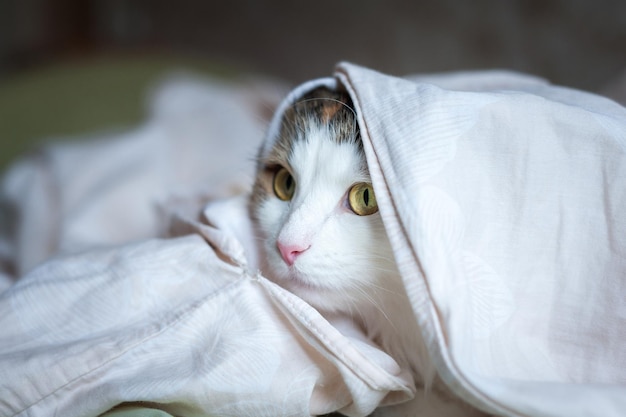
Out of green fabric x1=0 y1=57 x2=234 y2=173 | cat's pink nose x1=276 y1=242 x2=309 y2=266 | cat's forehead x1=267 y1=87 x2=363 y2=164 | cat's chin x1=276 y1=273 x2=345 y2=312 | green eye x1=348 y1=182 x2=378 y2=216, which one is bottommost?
cat's chin x1=276 y1=273 x2=345 y2=312

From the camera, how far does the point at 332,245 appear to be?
2.27 ft

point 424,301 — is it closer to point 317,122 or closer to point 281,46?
point 317,122

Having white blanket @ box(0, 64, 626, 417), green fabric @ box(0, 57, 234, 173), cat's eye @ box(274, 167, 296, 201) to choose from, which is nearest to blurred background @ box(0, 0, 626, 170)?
green fabric @ box(0, 57, 234, 173)

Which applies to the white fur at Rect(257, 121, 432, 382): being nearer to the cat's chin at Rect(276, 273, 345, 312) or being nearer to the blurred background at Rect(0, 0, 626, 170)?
the cat's chin at Rect(276, 273, 345, 312)

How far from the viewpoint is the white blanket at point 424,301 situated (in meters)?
0.59

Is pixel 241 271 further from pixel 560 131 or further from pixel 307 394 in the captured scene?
pixel 560 131

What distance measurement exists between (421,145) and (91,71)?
5.76 ft

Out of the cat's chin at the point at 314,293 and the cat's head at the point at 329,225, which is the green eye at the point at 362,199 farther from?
the cat's chin at the point at 314,293

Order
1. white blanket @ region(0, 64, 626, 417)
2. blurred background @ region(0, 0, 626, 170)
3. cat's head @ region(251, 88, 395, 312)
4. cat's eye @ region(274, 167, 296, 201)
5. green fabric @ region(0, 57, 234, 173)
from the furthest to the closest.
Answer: green fabric @ region(0, 57, 234, 173)
blurred background @ region(0, 0, 626, 170)
cat's eye @ region(274, 167, 296, 201)
cat's head @ region(251, 88, 395, 312)
white blanket @ region(0, 64, 626, 417)

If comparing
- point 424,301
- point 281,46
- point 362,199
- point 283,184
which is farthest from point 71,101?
point 424,301

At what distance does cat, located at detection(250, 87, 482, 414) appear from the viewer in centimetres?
69

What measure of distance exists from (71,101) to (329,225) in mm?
1508

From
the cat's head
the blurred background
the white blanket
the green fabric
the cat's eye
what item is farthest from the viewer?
the green fabric

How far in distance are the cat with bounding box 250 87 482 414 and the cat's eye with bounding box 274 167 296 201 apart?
40 millimetres
